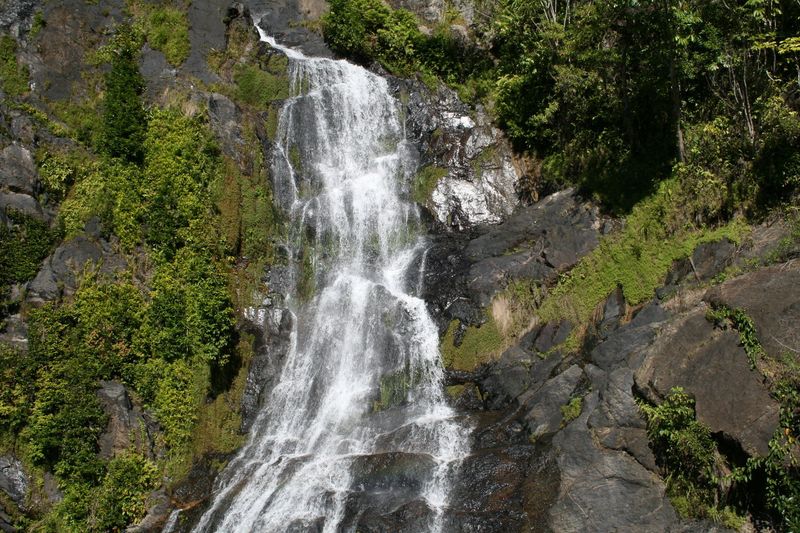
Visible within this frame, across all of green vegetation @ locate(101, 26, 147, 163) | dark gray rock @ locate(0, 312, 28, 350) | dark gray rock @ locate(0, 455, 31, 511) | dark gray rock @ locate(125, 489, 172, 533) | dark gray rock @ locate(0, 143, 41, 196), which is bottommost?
dark gray rock @ locate(125, 489, 172, 533)

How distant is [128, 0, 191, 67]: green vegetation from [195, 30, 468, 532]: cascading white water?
4063 mm

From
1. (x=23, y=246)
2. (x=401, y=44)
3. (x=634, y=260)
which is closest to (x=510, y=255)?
(x=634, y=260)

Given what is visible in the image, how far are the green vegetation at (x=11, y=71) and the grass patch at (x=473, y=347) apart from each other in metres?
17.0

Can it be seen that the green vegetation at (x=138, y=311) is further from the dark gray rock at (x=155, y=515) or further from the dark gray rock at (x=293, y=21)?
the dark gray rock at (x=293, y=21)

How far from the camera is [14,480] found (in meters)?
15.4

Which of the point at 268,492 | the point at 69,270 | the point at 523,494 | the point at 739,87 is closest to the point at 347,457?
the point at 268,492

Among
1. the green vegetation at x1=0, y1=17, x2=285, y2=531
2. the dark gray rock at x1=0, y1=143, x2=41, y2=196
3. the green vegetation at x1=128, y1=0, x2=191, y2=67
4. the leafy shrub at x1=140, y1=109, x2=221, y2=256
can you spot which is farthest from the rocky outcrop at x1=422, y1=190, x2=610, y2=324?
the green vegetation at x1=128, y1=0, x2=191, y2=67

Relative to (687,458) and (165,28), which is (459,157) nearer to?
(165,28)

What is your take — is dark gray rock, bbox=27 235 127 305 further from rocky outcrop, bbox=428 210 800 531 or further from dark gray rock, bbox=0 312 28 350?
rocky outcrop, bbox=428 210 800 531

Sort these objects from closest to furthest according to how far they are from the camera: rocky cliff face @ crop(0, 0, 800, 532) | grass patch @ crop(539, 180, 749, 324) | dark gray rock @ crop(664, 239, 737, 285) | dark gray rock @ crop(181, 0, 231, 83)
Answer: rocky cliff face @ crop(0, 0, 800, 532), dark gray rock @ crop(664, 239, 737, 285), grass patch @ crop(539, 180, 749, 324), dark gray rock @ crop(181, 0, 231, 83)

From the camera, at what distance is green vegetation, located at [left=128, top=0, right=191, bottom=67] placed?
80.2ft

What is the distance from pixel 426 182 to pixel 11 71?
1488 centimetres

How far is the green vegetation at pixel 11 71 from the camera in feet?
71.2

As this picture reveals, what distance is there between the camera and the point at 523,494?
12086mm
